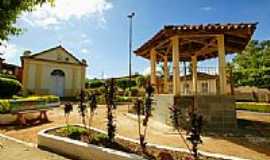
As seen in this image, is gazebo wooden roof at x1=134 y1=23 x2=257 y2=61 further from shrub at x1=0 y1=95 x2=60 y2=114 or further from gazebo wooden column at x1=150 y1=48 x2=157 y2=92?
shrub at x1=0 y1=95 x2=60 y2=114

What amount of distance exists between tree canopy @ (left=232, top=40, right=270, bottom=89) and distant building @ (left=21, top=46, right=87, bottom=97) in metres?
19.1

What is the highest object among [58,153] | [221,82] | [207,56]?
[207,56]

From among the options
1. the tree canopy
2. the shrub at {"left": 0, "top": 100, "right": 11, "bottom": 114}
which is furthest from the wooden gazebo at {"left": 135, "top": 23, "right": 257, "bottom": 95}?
the tree canopy

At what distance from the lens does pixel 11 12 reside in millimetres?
5793

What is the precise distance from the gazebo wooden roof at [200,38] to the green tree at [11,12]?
5.91 m

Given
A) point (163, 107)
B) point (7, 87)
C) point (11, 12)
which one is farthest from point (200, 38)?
point (7, 87)

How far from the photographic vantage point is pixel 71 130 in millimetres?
8211

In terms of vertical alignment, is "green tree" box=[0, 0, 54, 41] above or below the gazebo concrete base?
above

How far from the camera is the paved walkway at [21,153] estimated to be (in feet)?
22.0

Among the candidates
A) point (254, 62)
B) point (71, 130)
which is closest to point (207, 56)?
point (71, 130)

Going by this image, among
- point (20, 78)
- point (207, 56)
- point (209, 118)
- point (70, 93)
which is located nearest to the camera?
point (209, 118)

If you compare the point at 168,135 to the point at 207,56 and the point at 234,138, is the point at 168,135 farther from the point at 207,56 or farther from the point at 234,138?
the point at 207,56

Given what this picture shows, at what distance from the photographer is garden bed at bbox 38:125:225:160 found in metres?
5.65

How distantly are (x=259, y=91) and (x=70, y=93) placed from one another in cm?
2235
